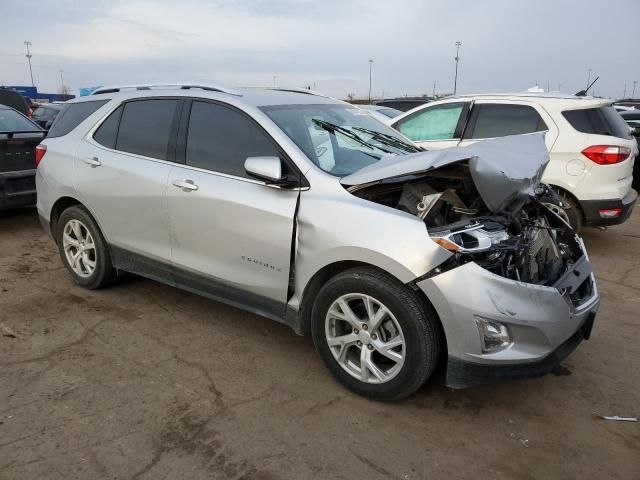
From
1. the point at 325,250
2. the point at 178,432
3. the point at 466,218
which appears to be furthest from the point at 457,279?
the point at 178,432

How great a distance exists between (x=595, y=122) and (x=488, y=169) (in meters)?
3.74

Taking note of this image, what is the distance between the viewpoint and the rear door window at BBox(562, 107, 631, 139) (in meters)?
5.70

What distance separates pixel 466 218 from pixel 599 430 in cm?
136

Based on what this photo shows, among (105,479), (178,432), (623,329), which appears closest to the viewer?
(105,479)

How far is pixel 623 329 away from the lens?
160 inches

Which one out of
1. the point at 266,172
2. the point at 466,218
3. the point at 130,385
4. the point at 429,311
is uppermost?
the point at 266,172

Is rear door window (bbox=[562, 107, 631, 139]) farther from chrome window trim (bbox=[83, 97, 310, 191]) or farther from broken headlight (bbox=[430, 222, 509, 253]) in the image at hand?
chrome window trim (bbox=[83, 97, 310, 191])

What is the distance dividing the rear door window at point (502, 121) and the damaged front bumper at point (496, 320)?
374 centimetres

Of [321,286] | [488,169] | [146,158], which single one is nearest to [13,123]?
[146,158]

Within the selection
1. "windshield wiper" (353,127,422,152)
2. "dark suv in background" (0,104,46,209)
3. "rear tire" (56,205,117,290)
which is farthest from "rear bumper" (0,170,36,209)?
"windshield wiper" (353,127,422,152)

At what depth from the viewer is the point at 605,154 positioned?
5.61m

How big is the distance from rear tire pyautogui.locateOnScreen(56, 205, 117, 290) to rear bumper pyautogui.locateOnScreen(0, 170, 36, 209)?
6.84 ft

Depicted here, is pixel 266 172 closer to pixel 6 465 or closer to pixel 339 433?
pixel 339 433

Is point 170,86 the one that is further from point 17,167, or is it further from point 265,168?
point 17,167
